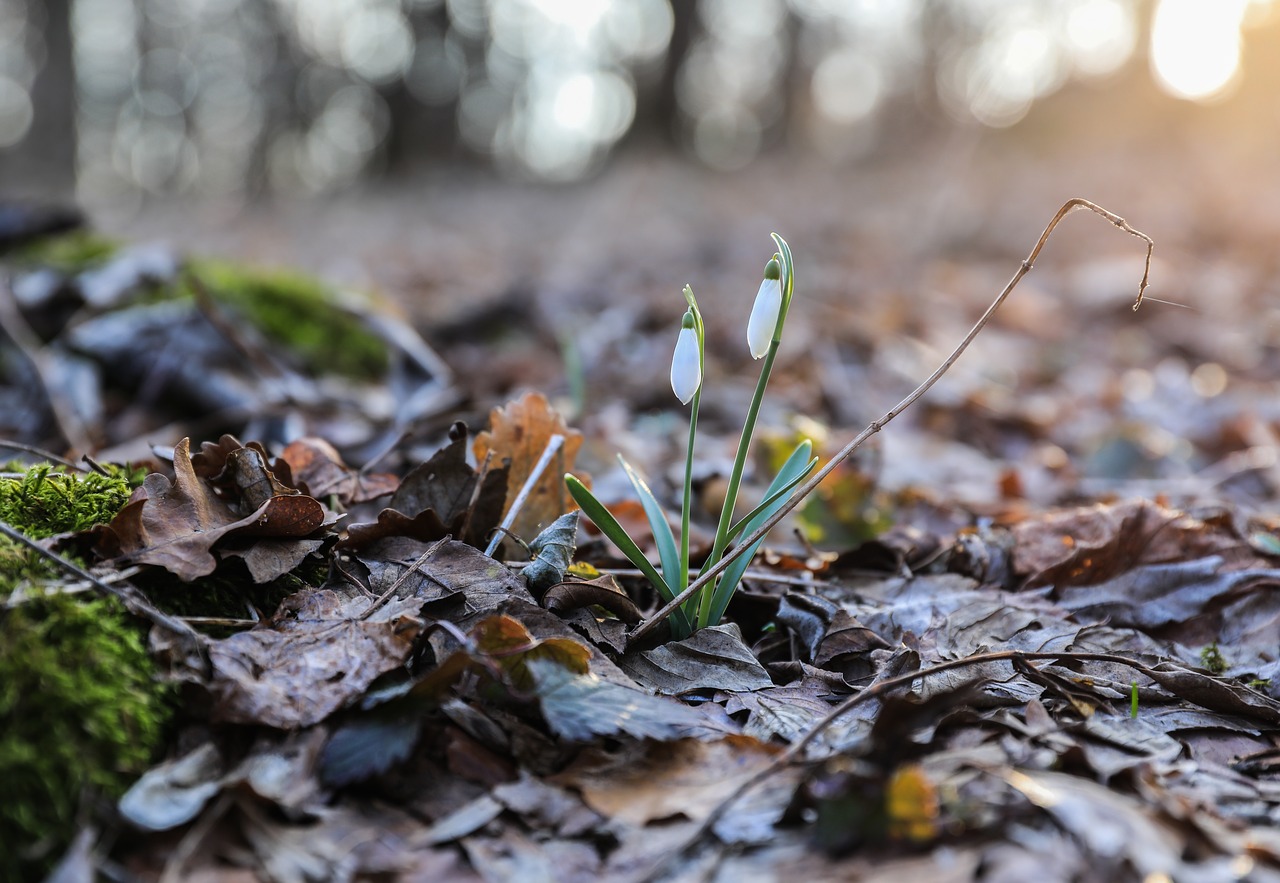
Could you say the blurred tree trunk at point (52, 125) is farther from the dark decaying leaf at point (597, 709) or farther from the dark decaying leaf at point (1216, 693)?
the dark decaying leaf at point (1216, 693)

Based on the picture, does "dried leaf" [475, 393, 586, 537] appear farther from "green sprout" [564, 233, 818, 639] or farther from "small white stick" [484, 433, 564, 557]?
"green sprout" [564, 233, 818, 639]

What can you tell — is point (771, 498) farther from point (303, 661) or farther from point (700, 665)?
point (303, 661)

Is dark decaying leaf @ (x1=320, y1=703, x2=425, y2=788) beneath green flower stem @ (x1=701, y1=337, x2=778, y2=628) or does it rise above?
beneath

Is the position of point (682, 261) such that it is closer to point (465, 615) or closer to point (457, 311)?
point (457, 311)

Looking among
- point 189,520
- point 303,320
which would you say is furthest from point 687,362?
point 303,320

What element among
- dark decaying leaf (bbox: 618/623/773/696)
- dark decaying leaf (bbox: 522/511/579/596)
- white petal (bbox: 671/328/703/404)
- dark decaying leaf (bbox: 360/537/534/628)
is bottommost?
dark decaying leaf (bbox: 618/623/773/696)

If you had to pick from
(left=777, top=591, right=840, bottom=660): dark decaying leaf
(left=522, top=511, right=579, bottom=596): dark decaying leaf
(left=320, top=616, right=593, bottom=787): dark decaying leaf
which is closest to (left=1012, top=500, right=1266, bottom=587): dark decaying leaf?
(left=777, top=591, right=840, bottom=660): dark decaying leaf

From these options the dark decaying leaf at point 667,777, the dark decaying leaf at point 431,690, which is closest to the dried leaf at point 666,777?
the dark decaying leaf at point 667,777

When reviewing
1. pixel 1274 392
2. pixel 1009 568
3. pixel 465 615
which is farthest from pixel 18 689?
pixel 1274 392
